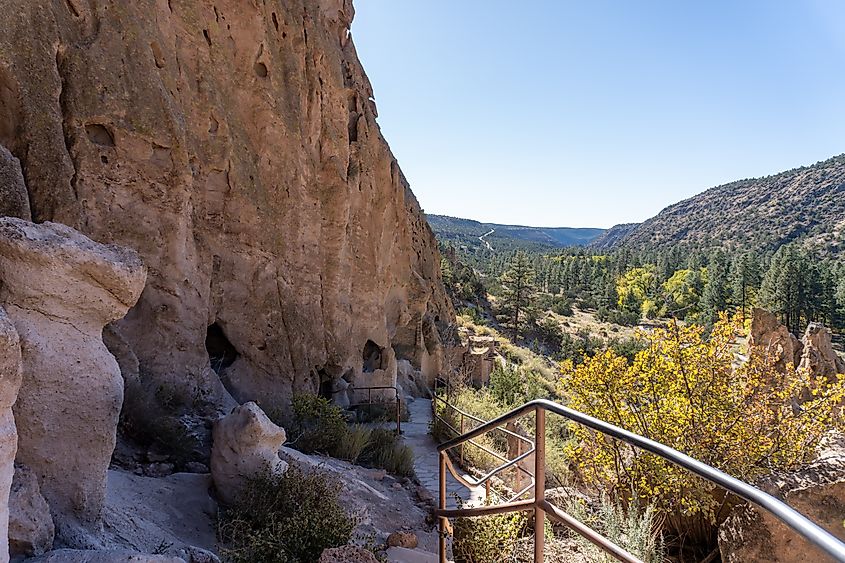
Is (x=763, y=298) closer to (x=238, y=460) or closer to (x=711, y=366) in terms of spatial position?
(x=711, y=366)

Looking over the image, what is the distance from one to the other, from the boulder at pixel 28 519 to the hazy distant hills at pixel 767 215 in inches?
4439

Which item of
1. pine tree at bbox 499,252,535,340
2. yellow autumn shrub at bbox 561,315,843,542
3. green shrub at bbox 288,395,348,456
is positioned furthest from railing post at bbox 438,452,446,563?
pine tree at bbox 499,252,535,340

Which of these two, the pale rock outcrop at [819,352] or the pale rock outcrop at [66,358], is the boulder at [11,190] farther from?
the pale rock outcrop at [819,352]

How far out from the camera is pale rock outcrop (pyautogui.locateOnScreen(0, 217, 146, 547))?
9.88ft

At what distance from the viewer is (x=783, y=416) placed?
597 cm

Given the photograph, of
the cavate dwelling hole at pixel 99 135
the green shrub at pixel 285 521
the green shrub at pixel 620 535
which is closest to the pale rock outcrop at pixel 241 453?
the green shrub at pixel 285 521

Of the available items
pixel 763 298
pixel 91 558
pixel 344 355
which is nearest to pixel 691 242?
pixel 763 298

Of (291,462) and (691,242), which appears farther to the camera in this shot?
(691,242)

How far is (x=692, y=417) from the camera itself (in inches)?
233

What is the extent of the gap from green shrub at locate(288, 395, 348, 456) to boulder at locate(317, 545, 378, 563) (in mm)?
4632

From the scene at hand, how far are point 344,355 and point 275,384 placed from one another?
9.87 feet

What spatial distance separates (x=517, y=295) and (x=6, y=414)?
49.5 meters

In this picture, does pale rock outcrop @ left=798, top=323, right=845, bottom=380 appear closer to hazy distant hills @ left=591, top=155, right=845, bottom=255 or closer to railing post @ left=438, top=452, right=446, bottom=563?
railing post @ left=438, top=452, right=446, bottom=563

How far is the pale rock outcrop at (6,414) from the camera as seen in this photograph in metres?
2.08
